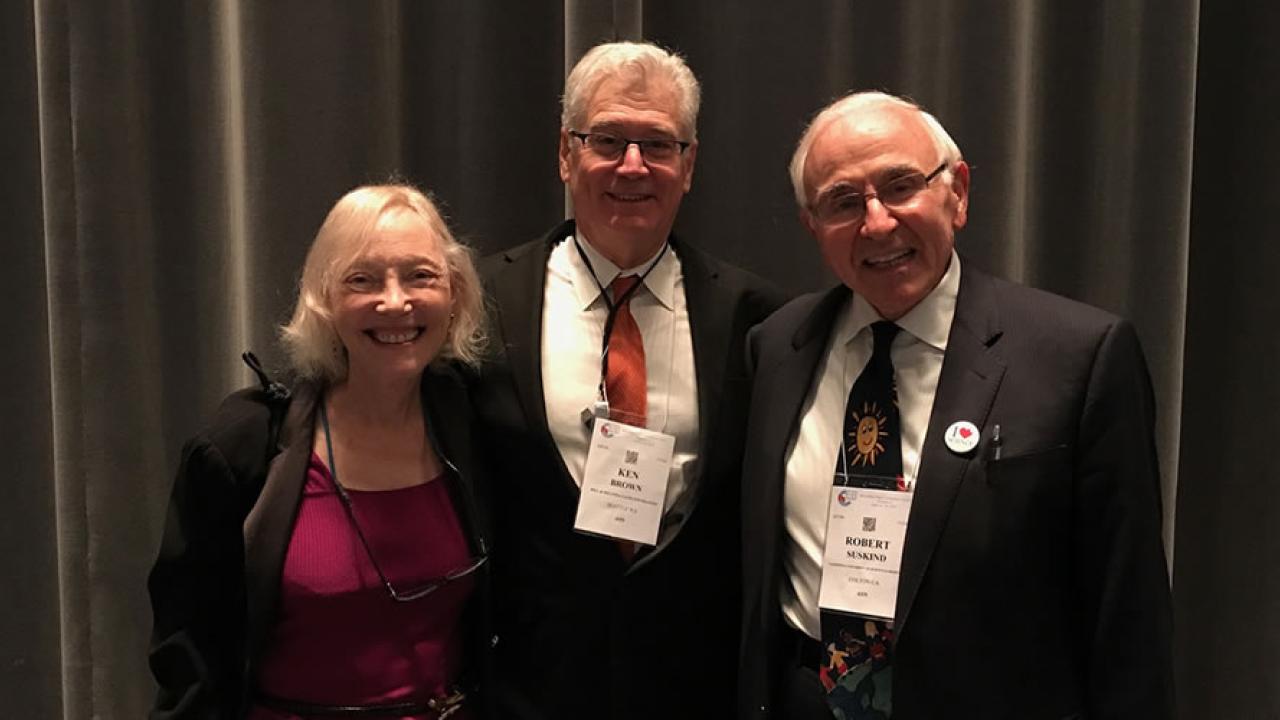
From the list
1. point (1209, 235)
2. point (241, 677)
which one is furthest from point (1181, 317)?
point (241, 677)

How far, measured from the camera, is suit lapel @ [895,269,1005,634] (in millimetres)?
1472

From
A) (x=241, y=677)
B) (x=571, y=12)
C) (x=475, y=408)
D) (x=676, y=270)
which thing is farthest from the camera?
(x=571, y=12)

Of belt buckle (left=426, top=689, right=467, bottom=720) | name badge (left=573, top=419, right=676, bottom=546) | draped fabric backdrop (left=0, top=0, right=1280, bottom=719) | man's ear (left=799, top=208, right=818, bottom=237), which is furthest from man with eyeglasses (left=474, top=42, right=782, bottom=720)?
draped fabric backdrop (left=0, top=0, right=1280, bottom=719)

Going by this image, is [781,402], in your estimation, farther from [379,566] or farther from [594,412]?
[379,566]

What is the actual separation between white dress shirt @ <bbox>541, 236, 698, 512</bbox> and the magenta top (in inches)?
12.8

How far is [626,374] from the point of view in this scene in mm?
1934

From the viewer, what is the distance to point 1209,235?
2.45m

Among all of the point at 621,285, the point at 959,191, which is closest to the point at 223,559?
the point at 621,285

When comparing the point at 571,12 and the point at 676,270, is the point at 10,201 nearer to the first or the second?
the point at 571,12

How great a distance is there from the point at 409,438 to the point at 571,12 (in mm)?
1112

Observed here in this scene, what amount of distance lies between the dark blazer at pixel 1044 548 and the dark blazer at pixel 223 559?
3.21ft

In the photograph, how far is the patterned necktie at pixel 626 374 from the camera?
192cm

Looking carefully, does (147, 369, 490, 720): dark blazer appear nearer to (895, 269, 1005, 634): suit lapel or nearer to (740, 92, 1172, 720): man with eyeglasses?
(740, 92, 1172, 720): man with eyeglasses

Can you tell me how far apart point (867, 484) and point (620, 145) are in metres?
0.80
